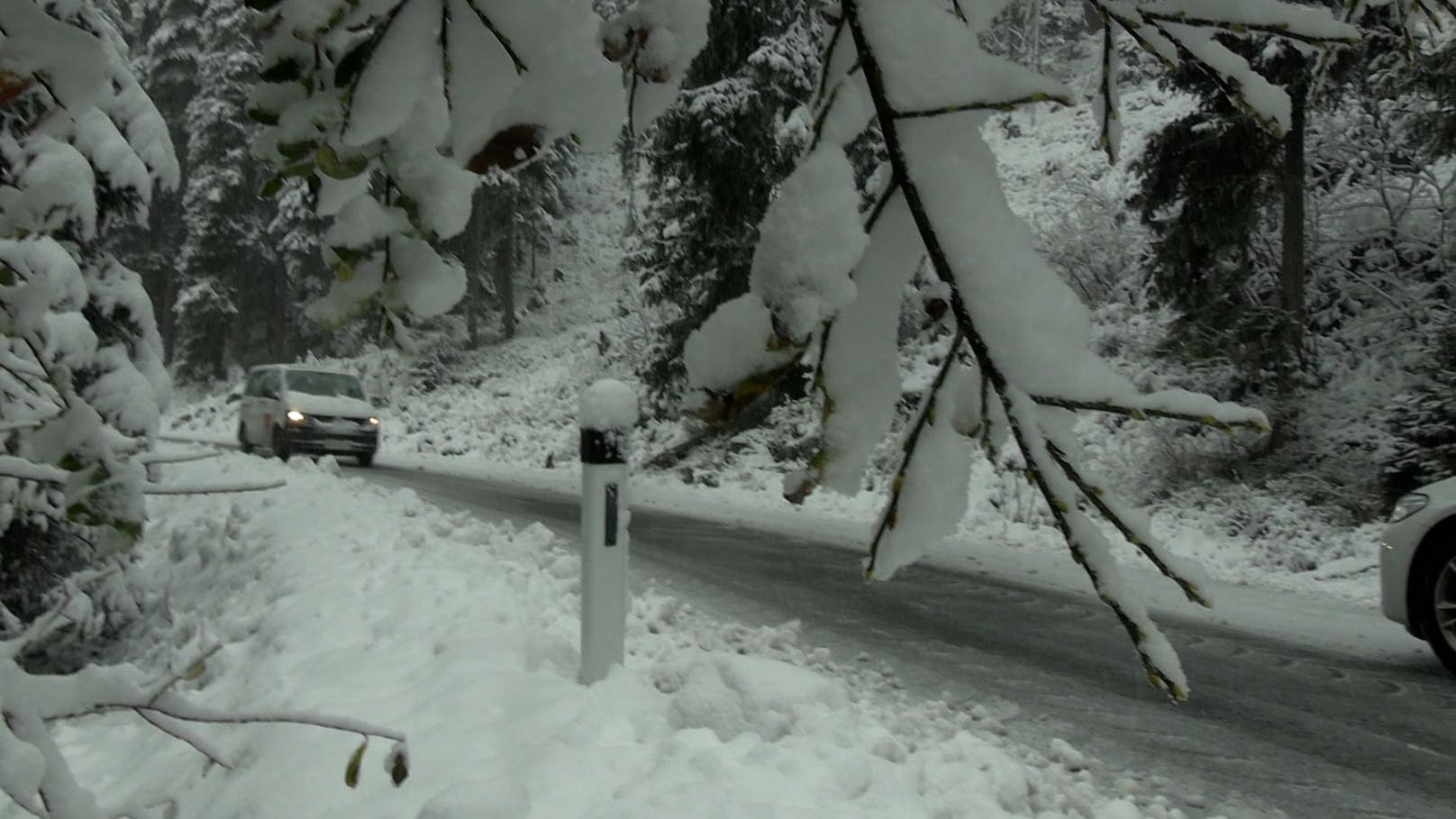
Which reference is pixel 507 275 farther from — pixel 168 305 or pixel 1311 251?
pixel 1311 251

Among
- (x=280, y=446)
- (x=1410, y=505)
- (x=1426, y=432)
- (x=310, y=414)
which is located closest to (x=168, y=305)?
(x=280, y=446)

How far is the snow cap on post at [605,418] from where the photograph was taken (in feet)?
12.1

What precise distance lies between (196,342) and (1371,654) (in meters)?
33.1

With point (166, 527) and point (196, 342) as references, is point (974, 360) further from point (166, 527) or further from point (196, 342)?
point (196, 342)

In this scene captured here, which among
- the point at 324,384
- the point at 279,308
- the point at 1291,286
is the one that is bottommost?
the point at 324,384

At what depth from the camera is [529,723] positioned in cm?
317

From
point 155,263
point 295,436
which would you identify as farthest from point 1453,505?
point 155,263

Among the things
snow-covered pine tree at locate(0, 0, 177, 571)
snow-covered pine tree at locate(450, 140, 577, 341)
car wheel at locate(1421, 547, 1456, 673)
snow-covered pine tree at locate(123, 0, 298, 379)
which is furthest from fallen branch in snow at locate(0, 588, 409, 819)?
snow-covered pine tree at locate(123, 0, 298, 379)

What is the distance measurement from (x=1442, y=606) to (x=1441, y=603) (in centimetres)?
2

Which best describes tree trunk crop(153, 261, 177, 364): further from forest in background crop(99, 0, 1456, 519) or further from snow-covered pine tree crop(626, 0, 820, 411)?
forest in background crop(99, 0, 1456, 519)

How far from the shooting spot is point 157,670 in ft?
20.4

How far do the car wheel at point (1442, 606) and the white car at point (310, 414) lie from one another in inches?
521

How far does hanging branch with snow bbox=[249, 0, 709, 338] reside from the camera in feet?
2.20

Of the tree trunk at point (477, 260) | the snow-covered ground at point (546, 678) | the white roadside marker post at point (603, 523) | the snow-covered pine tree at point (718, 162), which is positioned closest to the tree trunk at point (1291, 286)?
the snow-covered ground at point (546, 678)
